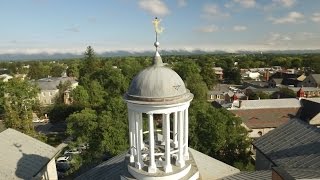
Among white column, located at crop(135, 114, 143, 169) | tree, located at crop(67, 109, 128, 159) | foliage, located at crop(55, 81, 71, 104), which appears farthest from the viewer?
foliage, located at crop(55, 81, 71, 104)

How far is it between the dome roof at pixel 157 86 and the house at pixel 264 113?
3904cm

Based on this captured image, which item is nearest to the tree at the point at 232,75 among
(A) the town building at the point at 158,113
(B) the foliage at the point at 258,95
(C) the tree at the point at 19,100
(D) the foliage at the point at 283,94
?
(D) the foliage at the point at 283,94

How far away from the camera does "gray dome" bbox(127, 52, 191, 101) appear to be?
1293 centimetres

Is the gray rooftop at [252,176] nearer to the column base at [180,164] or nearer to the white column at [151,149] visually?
the column base at [180,164]

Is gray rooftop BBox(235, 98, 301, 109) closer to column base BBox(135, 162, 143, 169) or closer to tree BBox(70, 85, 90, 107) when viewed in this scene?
tree BBox(70, 85, 90, 107)

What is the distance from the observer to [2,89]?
48.0 m

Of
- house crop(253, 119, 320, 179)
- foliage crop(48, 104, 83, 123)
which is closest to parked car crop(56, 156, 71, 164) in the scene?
foliage crop(48, 104, 83, 123)

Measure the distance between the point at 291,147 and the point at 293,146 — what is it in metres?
0.15

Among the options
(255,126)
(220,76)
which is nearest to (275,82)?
(220,76)

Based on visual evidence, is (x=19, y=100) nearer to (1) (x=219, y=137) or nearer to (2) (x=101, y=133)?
(2) (x=101, y=133)

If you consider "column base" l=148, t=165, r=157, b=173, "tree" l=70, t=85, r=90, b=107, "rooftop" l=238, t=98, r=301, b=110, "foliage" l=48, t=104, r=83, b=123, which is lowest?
"foliage" l=48, t=104, r=83, b=123

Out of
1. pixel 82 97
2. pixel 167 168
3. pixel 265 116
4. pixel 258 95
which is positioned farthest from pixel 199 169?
pixel 258 95

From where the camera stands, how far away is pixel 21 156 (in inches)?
909

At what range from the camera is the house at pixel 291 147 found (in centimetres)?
1938
